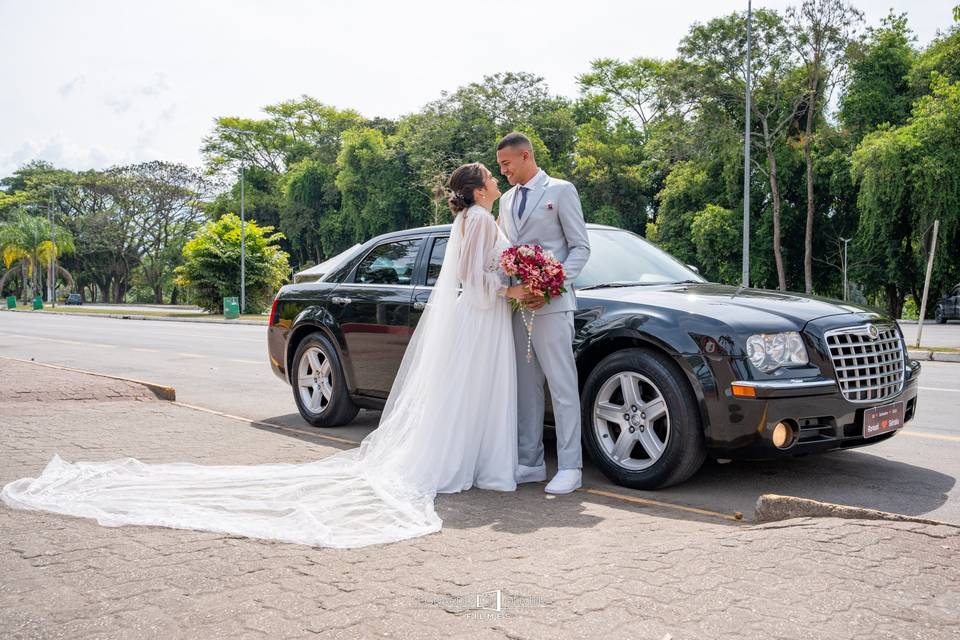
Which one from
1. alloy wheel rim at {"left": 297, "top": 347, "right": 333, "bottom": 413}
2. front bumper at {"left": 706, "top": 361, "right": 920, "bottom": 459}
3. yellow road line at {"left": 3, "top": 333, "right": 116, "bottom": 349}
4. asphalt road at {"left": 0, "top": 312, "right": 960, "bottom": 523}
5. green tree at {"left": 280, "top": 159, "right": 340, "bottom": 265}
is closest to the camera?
front bumper at {"left": 706, "top": 361, "right": 920, "bottom": 459}

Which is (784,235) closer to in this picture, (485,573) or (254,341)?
(254,341)

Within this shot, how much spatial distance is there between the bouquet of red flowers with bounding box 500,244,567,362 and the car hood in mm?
425

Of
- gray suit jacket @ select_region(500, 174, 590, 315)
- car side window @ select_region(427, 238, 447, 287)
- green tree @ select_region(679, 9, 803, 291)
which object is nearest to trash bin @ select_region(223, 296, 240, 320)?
green tree @ select_region(679, 9, 803, 291)

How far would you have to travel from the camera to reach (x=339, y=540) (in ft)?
12.4

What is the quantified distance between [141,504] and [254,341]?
52.3 ft

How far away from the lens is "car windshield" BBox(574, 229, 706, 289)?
18.7ft

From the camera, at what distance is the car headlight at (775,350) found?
4570 millimetres

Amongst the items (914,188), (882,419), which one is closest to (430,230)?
(882,419)

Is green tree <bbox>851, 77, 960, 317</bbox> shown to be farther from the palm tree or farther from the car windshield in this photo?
the palm tree

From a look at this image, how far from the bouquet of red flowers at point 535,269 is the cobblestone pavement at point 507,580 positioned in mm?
1315

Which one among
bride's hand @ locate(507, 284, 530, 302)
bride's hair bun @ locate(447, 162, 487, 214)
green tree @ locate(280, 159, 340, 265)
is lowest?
bride's hand @ locate(507, 284, 530, 302)

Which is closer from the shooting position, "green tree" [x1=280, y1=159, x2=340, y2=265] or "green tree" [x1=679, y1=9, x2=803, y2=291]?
"green tree" [x1=679, y1=9, x2=803, y2=291]

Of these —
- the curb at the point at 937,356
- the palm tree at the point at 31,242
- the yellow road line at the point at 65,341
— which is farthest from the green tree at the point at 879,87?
the palm tree at the point at 31,242

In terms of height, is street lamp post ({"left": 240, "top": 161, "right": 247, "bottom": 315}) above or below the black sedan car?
above
